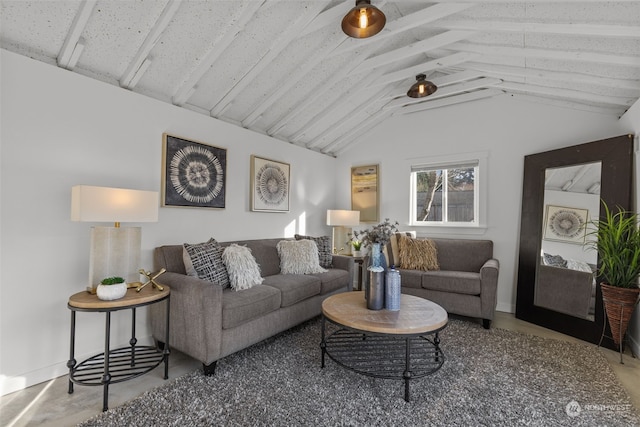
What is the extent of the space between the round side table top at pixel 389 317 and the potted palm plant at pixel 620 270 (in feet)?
5.33

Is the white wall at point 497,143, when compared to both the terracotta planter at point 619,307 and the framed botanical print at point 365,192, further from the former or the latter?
the terracotta planter at point 619,307

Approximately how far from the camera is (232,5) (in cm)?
214

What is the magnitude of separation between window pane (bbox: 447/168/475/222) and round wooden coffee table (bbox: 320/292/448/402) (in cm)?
205

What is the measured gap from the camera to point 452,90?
3791 millimetres

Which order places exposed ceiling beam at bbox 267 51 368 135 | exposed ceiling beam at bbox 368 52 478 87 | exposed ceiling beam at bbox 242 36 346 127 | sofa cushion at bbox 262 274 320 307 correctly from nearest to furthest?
sofa cushion at bbox 262 274 320 307, exposed ceiling beam at bbox 242 36 346 127, exposed ceiling beam at bbox 368 52 478 87, exposed ceiling beam at bbox 267 51 368 135

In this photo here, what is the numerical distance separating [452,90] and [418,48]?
3.85 feet

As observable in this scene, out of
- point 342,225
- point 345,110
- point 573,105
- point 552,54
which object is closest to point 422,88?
point 345,110

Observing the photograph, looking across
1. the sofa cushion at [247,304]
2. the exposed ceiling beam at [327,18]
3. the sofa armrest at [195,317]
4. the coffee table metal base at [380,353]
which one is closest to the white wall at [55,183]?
the sofa armrest at [195,317]

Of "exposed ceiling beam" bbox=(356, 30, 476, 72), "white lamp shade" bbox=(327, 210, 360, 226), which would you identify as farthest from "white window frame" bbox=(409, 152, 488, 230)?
"exposed ceiling beam" bbox=(356, 30, 476, 72)

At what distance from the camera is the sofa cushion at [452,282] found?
10.4 feet

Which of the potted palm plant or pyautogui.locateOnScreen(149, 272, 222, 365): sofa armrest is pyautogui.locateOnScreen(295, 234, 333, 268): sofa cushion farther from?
the potted palm plant

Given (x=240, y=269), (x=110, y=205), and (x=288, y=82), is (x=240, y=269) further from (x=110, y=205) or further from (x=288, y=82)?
(x=288, y=82)

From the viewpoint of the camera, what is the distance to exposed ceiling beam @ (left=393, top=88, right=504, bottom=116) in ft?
12.6

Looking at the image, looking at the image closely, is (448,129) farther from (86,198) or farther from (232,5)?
(86,198)
